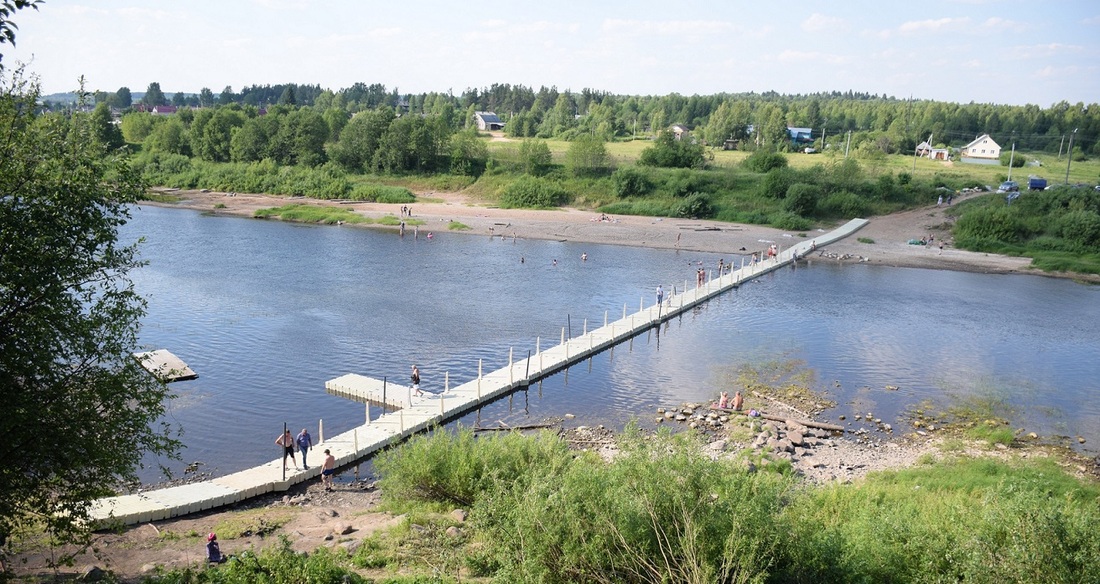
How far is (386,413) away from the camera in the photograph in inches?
1133

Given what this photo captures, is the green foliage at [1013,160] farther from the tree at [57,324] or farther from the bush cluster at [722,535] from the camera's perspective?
the tree at [57,324]

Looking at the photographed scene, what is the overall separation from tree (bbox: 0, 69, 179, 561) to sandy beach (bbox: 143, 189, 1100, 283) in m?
58.7

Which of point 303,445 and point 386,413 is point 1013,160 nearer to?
point 386,413

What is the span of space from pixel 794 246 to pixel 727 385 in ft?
129

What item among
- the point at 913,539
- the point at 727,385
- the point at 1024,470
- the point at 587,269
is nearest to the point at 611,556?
the point at 913,539

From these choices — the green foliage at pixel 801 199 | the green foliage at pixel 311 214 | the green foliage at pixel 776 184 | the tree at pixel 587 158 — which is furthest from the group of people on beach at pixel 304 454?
the tree at pixel 587 158

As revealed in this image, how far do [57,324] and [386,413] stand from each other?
17004mm

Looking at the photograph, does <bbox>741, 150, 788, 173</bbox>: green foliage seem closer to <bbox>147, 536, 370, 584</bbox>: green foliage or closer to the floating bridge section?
the floating bridge section

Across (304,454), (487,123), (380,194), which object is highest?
(487,123)

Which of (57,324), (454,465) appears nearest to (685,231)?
(454,465)

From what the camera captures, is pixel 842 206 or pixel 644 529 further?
pixel 842 206

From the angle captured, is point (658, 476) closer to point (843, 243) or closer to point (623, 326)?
point (623, 326)

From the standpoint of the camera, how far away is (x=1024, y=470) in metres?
22.7

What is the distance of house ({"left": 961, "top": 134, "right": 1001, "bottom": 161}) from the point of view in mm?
130750
